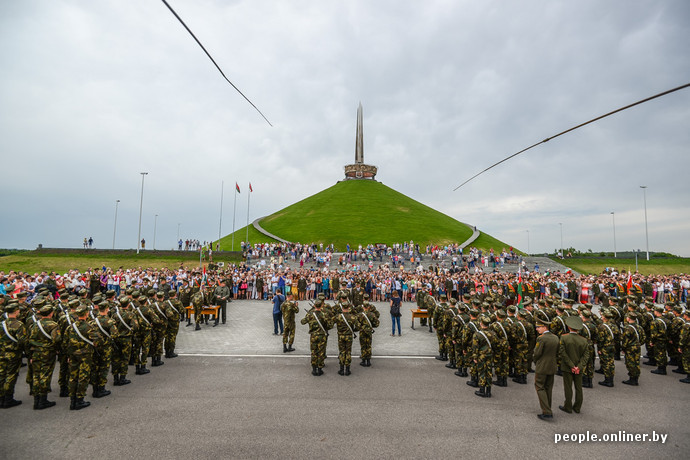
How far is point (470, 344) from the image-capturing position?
911 centimetres

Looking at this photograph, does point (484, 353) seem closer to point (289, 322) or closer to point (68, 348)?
point (289, 322)

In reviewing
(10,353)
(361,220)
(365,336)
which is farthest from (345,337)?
(361,220)

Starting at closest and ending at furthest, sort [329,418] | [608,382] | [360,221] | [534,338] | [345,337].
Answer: [329,418], [608,382], [345,337], [534,338], [360,221]

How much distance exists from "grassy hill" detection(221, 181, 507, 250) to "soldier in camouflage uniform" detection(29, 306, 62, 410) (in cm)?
→ 4968

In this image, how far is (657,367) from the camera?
10570 mm

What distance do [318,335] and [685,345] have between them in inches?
407

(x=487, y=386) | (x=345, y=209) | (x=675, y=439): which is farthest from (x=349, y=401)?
(x=345, y=209)

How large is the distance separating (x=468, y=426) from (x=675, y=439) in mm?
3738

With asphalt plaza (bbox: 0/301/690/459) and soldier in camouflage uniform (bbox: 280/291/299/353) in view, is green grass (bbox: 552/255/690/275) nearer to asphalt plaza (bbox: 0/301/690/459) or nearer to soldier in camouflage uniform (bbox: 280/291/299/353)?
asphalt plaza (bbox: 0/301/690/459)

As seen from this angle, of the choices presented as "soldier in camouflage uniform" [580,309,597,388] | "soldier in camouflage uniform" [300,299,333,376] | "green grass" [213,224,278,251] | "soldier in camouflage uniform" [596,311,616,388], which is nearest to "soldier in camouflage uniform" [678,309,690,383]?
"soldier in camouflage uniform" [596,311,616,388]

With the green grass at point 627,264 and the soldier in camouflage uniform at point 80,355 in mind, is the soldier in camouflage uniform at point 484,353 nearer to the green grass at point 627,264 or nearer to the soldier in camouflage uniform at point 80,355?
the soldier in camouflage uniform at point 80,355

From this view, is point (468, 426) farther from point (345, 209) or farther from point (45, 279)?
point (345, 209)

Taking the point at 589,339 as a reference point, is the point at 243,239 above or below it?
above

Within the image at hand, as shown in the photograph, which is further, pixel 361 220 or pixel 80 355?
pixel 361 220
